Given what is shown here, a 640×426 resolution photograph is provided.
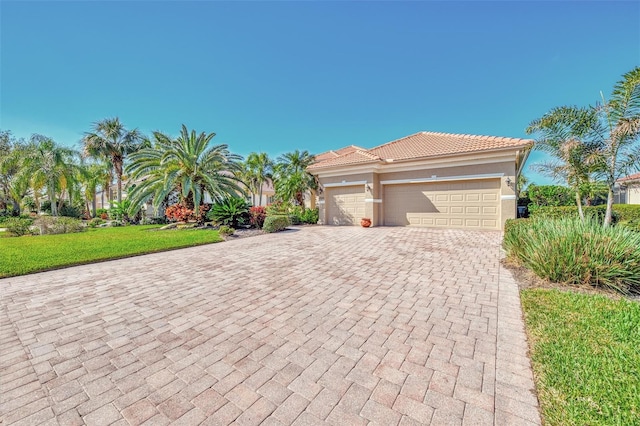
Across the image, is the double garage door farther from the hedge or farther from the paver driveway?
the paver driveway

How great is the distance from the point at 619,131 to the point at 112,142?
34.5m

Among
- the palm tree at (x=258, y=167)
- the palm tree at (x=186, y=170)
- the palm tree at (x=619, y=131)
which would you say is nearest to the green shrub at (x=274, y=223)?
the palm tree at (x=186, y=170)

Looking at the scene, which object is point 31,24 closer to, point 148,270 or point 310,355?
point 148,270

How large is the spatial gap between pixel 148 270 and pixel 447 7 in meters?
13.4

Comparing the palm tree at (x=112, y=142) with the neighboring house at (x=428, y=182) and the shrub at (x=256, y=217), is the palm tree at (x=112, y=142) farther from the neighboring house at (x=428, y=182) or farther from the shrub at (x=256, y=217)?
the neighboring house at (x=428, y=182)

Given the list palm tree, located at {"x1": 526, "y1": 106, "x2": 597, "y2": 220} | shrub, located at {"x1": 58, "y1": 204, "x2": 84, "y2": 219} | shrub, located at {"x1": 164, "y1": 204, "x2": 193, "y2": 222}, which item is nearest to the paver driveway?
palm tree, located at {"x1": 526, "y1": 106, "x2": 597, "y2": 220}

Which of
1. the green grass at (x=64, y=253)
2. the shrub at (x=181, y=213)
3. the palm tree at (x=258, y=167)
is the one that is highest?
the palm tree at (x=258, y=167)

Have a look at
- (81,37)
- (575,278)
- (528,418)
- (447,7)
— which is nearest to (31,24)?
(81,37)

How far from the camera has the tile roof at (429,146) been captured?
12334 mm

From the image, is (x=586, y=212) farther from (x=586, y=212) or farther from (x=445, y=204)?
(x=445, y=204)

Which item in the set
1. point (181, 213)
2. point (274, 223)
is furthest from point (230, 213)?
point (181, 213)

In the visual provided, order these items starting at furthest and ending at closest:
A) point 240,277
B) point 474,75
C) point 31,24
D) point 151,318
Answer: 1. point 474,75
2. point 31,24
3. point 240,277
4. point 151,318

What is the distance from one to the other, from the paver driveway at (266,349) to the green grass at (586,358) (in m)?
0.18

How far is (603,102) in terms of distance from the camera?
738 cm
